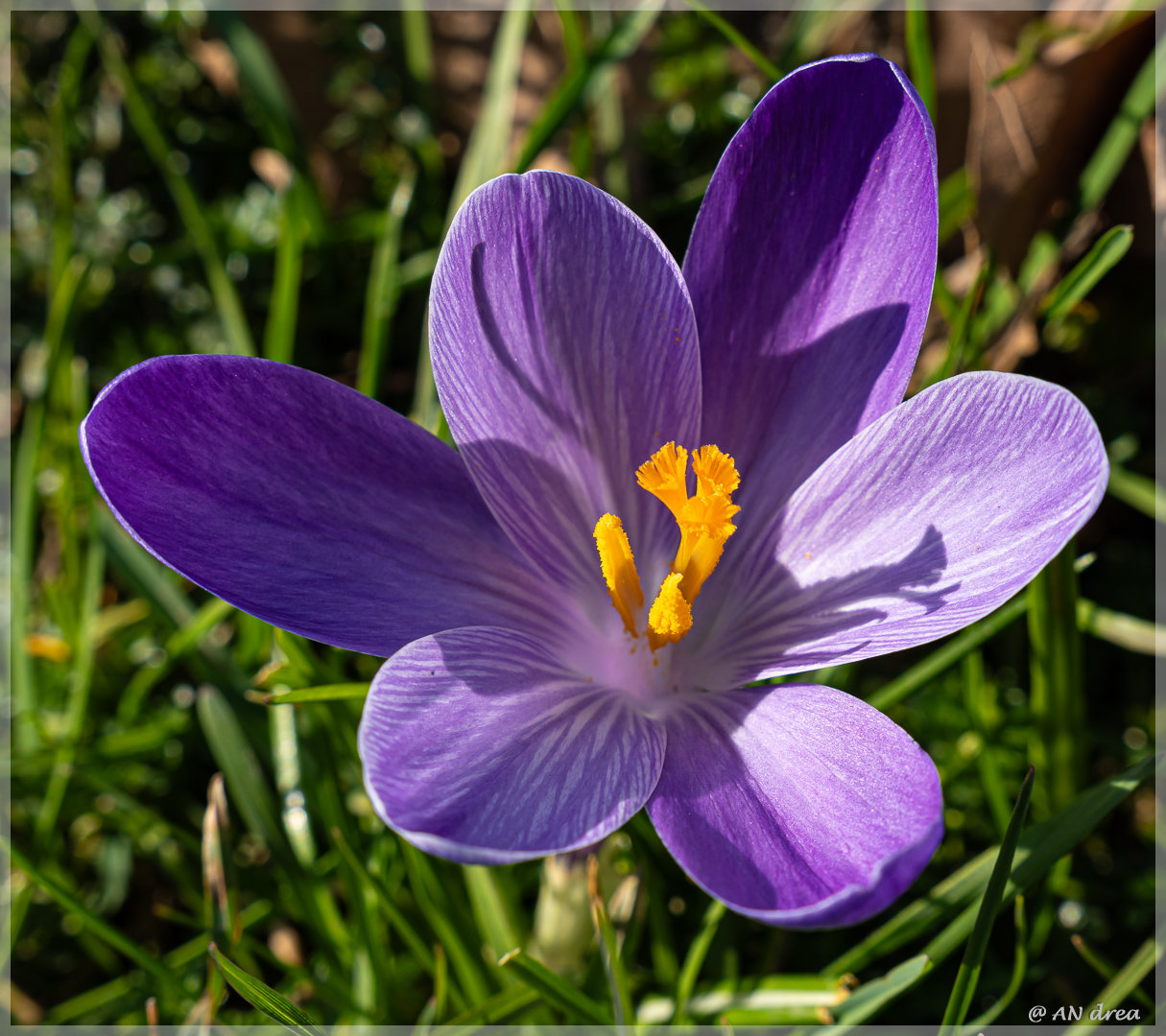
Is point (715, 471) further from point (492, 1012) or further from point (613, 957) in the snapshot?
point (492, 1012)

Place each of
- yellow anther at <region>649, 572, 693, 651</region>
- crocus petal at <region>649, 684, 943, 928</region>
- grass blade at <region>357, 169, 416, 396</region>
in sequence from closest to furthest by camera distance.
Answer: crocus petal at <region>649, 684, 943, 928</region>, yellow anther at <region>649, 572, 693, 651</region>, grass blade at <region>357, 169, 416, 396</region>

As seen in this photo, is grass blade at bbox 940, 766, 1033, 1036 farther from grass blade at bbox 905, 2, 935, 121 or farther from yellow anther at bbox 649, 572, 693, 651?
grass blade at bbox 905, 2, 935, 121

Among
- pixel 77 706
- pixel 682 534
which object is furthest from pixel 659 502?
pixel 77 706

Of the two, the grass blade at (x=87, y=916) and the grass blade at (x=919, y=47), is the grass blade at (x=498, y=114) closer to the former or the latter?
the grass blade at (x=919, y=47)

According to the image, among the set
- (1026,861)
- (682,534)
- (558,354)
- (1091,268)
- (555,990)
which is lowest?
(555,990)

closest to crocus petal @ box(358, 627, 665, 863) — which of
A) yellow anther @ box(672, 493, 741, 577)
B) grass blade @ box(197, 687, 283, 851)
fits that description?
yellow anther @ box(672, 493, 741, 577)
